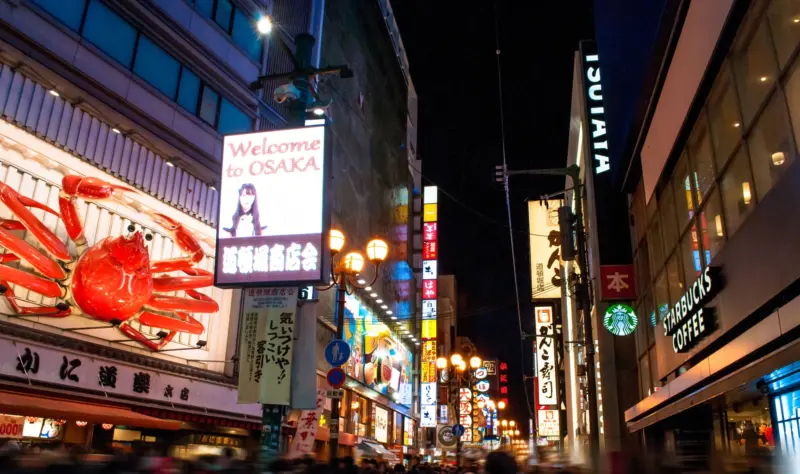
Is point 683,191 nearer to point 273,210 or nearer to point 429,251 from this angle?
point 273,210

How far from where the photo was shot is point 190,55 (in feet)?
60.6

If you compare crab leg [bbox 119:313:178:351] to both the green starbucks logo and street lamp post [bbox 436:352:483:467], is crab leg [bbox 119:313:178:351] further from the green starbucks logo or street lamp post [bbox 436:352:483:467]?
street lamp post [bbox 436:352:483:467]

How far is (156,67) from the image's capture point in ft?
57.1

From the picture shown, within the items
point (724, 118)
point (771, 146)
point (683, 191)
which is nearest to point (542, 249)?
point (683, 191)

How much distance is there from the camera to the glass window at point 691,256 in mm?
13367

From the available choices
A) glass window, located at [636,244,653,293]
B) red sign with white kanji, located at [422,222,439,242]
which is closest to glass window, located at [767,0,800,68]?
glass window, located at [636,244,653,293]

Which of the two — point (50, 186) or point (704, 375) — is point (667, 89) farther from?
point (50, 186)

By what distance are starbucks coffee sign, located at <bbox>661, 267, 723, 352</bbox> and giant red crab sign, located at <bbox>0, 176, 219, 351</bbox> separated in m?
12.2

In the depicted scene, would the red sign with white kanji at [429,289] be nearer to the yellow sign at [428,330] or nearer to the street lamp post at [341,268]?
the yellow sign at [428,330]

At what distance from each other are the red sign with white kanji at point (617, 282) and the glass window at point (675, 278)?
3226 millimetres

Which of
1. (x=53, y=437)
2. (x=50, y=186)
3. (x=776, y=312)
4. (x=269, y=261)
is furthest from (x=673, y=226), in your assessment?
(x=53, y=437)

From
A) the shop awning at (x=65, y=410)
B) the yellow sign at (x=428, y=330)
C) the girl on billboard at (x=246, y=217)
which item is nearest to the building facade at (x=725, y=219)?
the girl on billboard at (x=246, y=217)

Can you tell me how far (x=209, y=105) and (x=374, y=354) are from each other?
830 inches

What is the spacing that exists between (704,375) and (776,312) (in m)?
3.20
